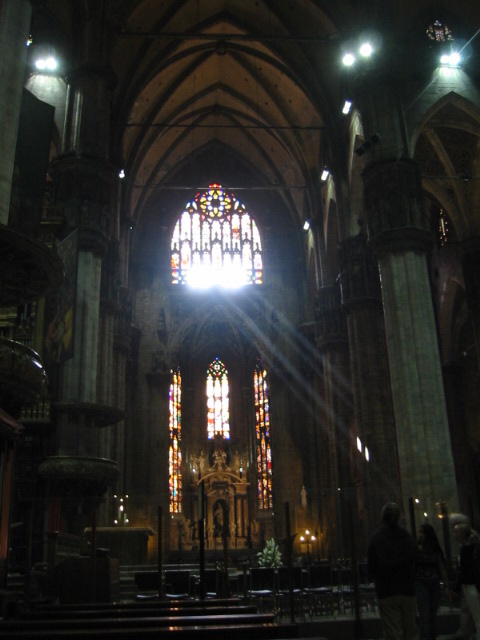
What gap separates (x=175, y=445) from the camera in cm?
3809

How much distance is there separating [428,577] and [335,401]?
68.2 feet

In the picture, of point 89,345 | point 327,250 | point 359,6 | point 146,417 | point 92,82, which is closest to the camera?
point 89,345

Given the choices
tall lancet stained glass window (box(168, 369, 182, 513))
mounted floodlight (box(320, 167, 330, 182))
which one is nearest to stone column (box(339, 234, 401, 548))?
mounted floodlight (box(320, 167, 330, 182))

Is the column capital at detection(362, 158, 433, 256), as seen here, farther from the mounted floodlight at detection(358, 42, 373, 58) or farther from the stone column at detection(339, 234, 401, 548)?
the stone column at detection(339, 234, 401, 548)

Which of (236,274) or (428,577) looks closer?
(428,577)

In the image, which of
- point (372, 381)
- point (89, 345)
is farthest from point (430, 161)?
point (89, 345)

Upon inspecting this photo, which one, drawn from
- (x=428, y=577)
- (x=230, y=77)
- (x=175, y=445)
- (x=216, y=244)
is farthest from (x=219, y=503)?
(x=428, y=577)

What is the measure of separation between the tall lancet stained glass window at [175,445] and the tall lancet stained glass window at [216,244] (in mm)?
5780

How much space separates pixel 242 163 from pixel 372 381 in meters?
19.4

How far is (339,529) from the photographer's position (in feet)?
83.9

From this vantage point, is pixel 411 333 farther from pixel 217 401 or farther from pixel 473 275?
pixel 217 401

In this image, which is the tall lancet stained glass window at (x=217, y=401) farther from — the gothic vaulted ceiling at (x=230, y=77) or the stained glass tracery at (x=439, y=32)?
the stained glass tracery at (x=439, y=32)

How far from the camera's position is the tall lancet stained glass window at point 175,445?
1430 inches

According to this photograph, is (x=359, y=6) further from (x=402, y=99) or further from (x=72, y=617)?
(x=72, y=617)
